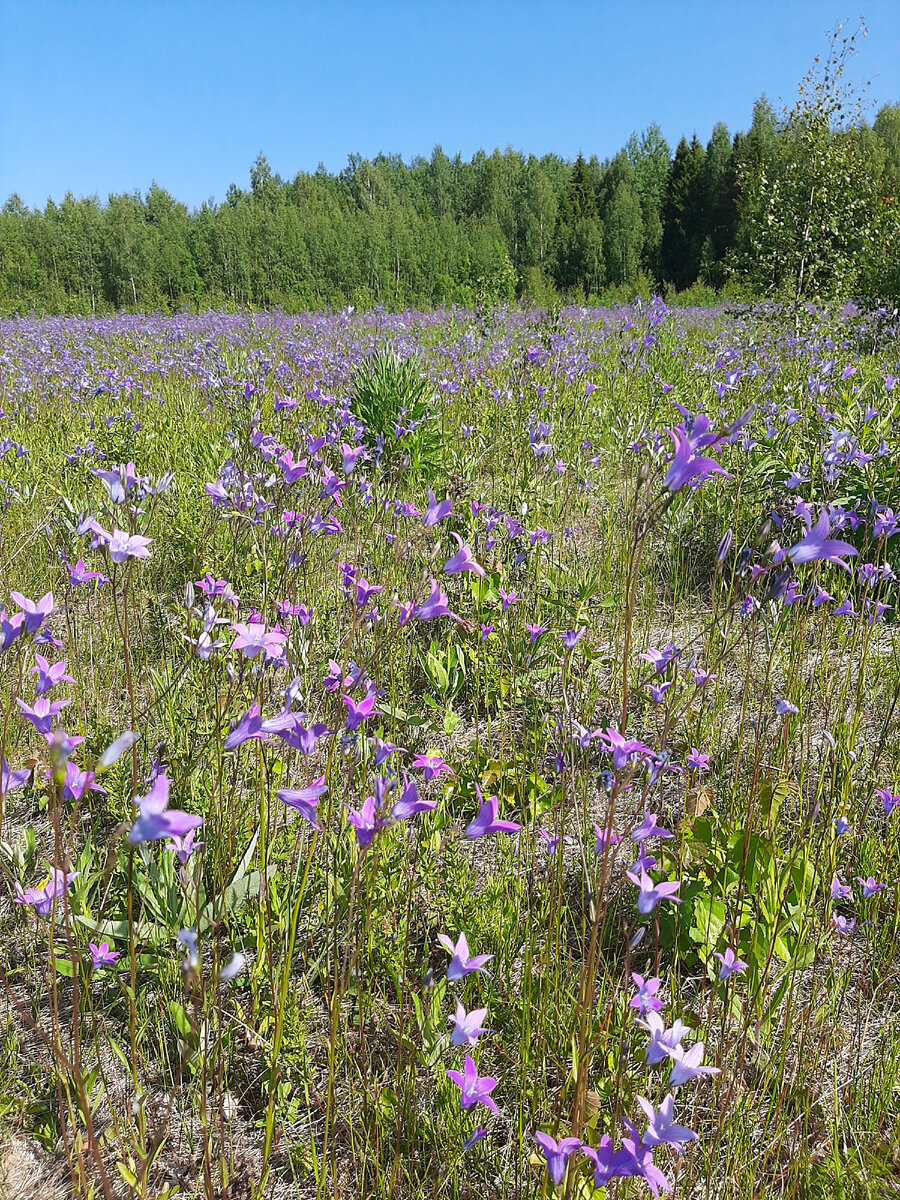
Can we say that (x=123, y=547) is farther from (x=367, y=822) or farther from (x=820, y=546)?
(x=820, y=546)

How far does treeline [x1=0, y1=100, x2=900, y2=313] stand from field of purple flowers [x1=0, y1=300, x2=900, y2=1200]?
7441mm

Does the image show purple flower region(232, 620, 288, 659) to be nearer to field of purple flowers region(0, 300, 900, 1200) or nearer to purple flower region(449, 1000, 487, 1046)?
field of purple flowers region(0, 300, 900, 1200)

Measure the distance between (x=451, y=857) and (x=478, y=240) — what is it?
32.1m

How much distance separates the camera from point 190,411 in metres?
6.42

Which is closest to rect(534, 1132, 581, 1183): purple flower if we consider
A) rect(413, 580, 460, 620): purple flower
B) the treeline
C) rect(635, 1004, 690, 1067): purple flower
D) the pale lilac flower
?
rect(635, 1004, 690, 1067): purple flower

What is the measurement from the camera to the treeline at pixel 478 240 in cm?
980

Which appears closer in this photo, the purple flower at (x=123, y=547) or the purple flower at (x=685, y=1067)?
the purple flower at (x=685, y=1067)

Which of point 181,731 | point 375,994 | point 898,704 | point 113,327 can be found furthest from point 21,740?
point 113,327

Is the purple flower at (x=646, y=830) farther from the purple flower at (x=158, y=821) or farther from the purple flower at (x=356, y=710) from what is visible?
the purple flower at (x=158, y=821)

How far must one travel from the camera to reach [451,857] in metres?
1.89

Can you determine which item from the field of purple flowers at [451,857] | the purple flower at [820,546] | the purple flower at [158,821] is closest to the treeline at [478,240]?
the field of purple flowers at [451,857]

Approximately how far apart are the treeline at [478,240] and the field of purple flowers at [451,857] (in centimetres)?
744

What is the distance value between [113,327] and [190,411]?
9.56 m

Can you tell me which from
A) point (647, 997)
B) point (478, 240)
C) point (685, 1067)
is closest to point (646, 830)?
point (647, 997)
